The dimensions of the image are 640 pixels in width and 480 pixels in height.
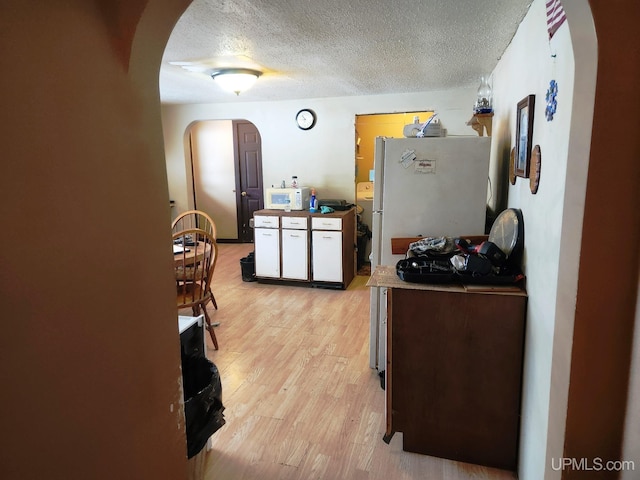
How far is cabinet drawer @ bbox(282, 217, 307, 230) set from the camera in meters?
4.52

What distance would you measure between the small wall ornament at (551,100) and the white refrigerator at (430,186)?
0.87m

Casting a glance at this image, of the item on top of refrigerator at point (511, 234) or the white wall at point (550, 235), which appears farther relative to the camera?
the item on top of refrigerator at point (511, 234)

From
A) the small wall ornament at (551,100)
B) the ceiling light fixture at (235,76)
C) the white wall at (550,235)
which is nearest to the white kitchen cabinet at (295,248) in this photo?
the ceiling light fixture at (235,76)

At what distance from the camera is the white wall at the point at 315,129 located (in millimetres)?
4566

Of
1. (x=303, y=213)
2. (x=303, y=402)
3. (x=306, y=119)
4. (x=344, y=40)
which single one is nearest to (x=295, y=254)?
(x=303, y=213)

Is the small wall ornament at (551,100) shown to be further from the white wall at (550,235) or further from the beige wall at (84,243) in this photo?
the beige wall at (84,243)

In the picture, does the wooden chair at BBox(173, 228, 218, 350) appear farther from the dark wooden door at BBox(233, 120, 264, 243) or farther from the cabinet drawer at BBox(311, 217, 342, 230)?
the dark wooden door at BBox(233, 120, 264, 243)

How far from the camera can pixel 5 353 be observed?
0.70m

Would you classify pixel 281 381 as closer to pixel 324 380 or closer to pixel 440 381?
pixel 324 380

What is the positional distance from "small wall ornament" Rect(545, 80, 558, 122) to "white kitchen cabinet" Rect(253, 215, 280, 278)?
3.42 metres

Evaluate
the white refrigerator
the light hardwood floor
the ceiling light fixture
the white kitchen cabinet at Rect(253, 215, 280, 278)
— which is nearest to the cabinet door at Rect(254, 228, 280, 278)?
the white kitchen cabinet at Rect(253, 215, 280, 278)

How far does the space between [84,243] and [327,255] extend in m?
3.69

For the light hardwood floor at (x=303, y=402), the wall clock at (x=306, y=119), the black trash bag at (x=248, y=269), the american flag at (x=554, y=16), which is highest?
the wall clock at (x=306, y=119)

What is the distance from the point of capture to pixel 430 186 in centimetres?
242
